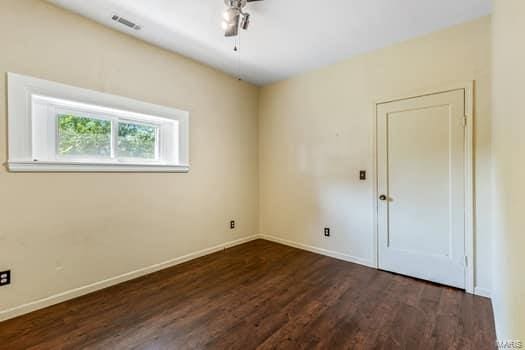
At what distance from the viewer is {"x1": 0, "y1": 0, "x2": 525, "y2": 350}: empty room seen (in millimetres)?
1900

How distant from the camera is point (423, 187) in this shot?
2.63 meters

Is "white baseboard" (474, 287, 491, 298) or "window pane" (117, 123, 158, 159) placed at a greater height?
"window pane" (117, 123, 158, 159)

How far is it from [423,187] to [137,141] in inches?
130

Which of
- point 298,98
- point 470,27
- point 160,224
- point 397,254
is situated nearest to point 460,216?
point 397,254

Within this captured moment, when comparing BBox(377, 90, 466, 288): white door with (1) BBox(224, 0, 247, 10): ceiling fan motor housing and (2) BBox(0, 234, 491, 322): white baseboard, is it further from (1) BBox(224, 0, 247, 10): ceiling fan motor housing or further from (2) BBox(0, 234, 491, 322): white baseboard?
(1) BBox(224, 0, 247, 10): ceiling fan motor housing

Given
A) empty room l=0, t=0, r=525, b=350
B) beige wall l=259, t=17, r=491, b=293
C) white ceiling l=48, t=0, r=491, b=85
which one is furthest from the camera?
beige wall l=259, t=17, r=491, b=293

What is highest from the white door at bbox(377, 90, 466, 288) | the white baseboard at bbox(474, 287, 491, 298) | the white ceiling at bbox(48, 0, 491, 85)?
the white ceiling at bbox(48, 0, 491, 85)

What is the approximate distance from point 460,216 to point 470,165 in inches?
20.3

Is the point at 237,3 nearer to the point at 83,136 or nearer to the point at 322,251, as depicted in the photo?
the point at 83,136

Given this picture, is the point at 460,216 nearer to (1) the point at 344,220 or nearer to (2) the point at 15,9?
(1) the point at 344,220

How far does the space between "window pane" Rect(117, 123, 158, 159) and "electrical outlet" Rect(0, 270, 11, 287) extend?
135cm

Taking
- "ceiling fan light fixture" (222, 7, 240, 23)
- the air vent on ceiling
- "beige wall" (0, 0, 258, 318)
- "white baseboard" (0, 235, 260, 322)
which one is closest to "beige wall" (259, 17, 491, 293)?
"beige wall" (0, 0, 258, 318)

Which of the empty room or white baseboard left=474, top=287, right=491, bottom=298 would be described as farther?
white baseboard left=474, top=287, right=491, bottom=298

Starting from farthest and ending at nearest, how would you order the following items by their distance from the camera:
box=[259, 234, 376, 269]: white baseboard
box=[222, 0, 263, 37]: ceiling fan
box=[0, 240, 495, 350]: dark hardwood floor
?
box=[259, 234, 376, 269]: white baseboard, box=[222, 0, 263, 37]: ceiling fan, box=[0, 240, 495, 350]: dark hardwood floor
